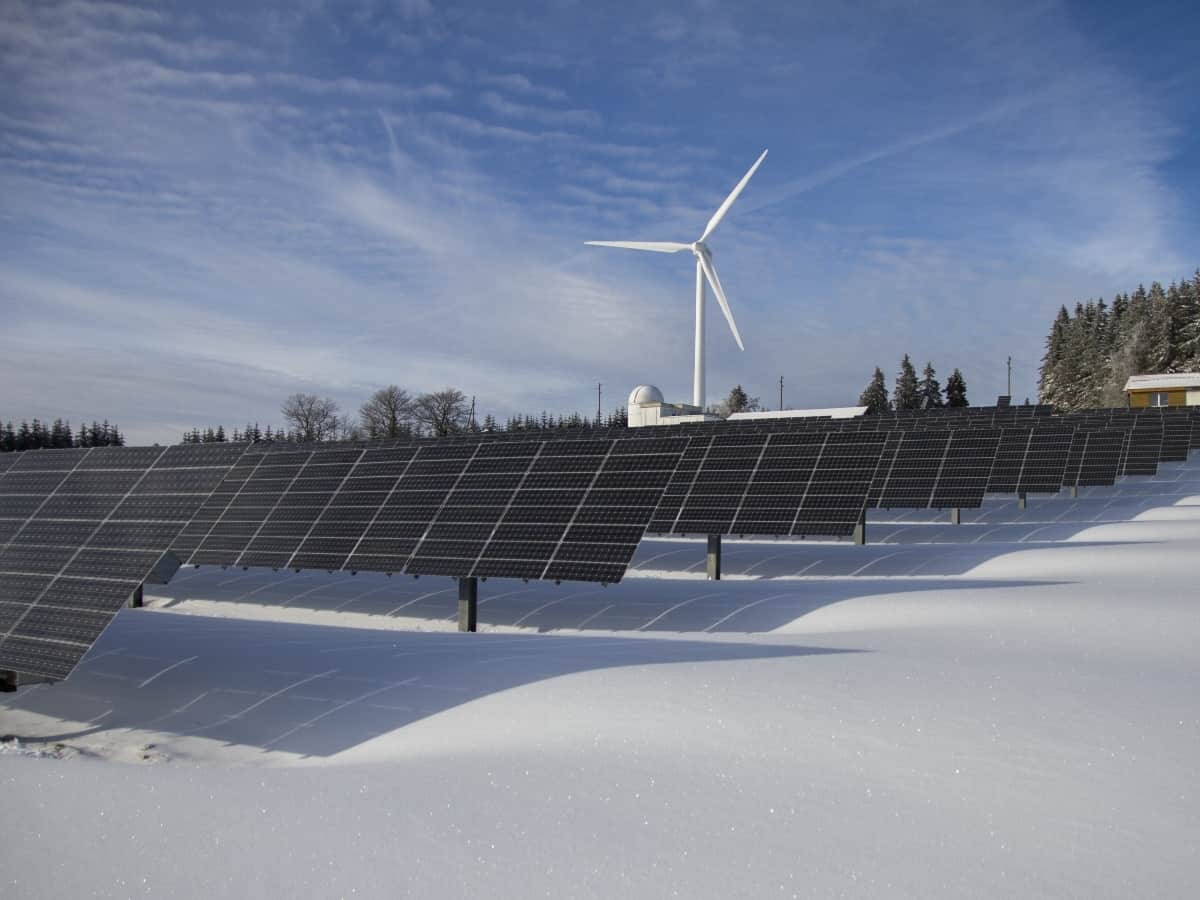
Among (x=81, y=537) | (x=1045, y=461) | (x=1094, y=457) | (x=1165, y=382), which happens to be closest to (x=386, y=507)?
(x=81, y=537)

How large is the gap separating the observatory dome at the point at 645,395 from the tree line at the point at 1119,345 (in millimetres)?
73460

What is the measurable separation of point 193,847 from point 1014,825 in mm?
7213

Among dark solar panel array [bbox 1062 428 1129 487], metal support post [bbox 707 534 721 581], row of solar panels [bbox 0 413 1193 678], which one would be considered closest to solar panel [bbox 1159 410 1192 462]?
dark solar panel array [bbox 1062 428 1129 487]

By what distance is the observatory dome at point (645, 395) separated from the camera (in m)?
82.5

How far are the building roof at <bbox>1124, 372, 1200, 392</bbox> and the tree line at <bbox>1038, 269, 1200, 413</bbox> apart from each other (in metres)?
17.4

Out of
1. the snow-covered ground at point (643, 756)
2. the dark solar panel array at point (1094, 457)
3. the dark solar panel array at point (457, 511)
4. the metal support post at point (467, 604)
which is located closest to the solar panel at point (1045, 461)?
the dark solar panel array at point (1094, 457)

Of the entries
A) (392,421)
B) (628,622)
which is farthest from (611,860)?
(392,421)

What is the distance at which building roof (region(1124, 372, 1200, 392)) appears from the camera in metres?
94.8

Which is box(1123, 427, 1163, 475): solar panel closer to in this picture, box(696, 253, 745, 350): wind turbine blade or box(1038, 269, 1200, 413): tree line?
box(696, 253, 745, 350): wind turbine blade

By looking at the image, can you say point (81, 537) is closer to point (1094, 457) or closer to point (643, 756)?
point (643, 756)

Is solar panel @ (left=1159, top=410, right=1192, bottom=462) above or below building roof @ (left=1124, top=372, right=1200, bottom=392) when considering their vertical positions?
below

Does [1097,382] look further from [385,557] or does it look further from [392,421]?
[385,557]

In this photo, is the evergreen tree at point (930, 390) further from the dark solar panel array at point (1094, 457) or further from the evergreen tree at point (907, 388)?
the dark solar panel array at point (1094, 457)

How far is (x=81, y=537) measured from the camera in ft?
51.2
